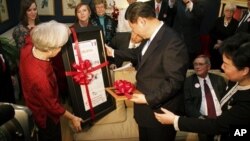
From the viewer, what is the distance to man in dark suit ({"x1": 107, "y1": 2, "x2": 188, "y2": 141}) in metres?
2.04

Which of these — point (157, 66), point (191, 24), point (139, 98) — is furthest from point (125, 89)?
point (191, 24)

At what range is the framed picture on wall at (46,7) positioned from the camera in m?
5.54

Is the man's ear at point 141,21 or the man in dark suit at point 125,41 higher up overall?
the man's ear at point 141,21

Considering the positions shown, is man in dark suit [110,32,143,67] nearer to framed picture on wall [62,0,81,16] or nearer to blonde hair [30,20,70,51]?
blonde hair [30,20,70,51]

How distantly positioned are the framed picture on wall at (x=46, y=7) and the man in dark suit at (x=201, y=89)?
3.21m

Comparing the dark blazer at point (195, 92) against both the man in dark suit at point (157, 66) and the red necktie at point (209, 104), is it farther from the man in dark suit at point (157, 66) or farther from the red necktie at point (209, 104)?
the man in dark suit at point (157, 66)

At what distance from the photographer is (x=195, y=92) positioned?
3354 millimetres

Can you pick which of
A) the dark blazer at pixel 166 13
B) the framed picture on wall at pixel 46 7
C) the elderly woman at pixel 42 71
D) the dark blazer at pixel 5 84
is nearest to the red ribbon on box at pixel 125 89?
the elderly woman at pixel 42 71

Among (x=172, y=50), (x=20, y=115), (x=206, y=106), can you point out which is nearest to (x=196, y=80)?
(x=206, y=106)

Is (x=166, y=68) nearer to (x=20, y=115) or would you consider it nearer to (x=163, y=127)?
(x=163, y=127)

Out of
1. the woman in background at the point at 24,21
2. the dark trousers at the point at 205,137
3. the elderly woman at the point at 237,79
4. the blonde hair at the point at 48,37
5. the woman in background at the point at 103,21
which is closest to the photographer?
the elderly woman at the point at 237,79

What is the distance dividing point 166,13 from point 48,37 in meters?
3.13

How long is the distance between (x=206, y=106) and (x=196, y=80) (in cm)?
31

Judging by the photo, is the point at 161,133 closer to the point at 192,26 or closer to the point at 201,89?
the point at 201,89
